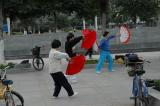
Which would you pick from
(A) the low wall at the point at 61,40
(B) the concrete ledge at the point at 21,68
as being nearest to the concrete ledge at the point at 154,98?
(B) the concrete ledge at the point at 21,68

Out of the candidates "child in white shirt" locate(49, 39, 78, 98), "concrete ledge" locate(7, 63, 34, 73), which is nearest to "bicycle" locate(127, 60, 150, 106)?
"child in white shirt" locate(49, 39, 78, 98)

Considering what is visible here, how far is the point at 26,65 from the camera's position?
765 inches

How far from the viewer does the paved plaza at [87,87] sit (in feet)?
37.3

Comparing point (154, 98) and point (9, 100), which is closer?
point (154, 98)

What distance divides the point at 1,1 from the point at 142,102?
11.8 m

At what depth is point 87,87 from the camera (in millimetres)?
13867

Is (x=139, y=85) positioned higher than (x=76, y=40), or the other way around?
(x=76, y=40)

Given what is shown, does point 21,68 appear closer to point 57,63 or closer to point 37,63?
point 37,63

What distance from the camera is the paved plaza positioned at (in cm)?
1137

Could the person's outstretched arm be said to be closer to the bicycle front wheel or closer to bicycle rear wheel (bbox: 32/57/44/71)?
the bicycle front wheel

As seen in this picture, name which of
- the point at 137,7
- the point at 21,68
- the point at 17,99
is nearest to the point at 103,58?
the point at 21,68

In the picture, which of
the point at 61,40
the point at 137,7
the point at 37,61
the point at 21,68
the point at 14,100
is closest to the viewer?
the point at 14,100

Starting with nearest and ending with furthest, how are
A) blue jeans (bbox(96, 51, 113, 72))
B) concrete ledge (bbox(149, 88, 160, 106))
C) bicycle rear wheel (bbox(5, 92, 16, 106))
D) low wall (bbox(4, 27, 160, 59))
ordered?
concrete ledge (bbox(149, 88, 160, 106))
bicycle rear wheel (bbox(5, 92, 16, 106))
blue jeans (bbox(96, 51, 113, 72))
low wall (bbox(4, 27, 160, 59))

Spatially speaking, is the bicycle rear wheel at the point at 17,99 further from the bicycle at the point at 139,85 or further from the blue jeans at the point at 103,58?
the blue jeans at the point at 103,58
